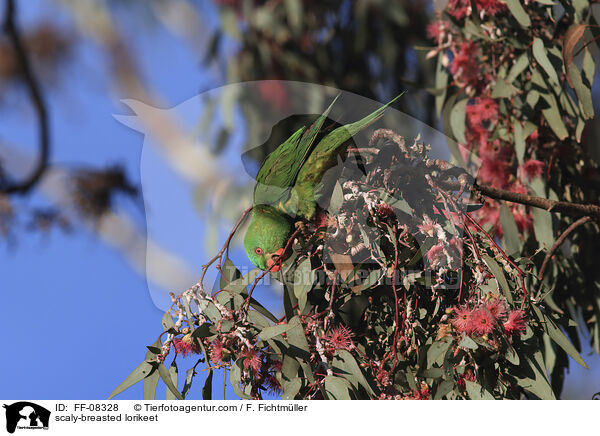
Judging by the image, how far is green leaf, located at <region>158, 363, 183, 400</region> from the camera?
2.04 feet

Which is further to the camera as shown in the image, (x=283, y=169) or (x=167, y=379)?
(x=283, y=169)

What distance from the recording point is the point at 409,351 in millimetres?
642

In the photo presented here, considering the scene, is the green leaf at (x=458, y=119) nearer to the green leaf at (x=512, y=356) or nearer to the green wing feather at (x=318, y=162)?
the green wing feather at (x=318, y=162)

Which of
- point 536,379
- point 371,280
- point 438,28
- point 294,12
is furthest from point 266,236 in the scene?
point 294,12

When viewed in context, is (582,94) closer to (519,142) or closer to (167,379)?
(519,142)

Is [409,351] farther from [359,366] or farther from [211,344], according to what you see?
[211,344]

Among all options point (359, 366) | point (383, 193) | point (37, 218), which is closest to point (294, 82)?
point (37, 218)

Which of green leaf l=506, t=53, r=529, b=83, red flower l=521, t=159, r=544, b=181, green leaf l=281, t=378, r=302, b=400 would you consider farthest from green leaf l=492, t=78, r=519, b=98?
green leaf l=281, t=378, r=302, b=400

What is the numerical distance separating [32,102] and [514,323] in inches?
39.4

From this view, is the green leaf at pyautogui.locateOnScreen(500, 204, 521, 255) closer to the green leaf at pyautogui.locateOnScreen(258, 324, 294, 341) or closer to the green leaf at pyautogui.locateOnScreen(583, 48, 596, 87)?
the green leaf at pyautogui.locateOnScreen(583, 48, 596, 87)

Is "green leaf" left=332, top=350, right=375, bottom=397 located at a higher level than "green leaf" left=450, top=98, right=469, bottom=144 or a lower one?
lower

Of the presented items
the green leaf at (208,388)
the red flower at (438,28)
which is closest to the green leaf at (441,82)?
the red flower at (438,28)
